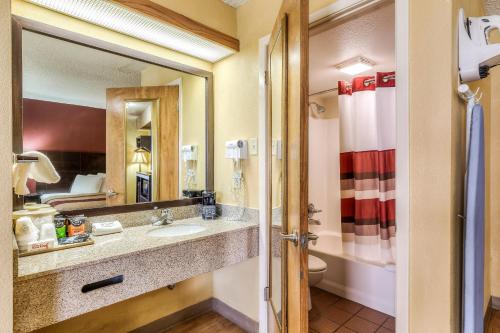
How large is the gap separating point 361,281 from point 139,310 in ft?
6.23

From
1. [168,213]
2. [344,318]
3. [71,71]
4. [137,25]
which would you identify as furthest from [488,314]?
[71,71]

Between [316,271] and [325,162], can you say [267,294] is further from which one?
[325,162]

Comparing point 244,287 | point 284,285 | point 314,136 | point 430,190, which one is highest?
point 314,136

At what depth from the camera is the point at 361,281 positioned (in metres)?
2.37

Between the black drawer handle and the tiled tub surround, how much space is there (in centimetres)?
2

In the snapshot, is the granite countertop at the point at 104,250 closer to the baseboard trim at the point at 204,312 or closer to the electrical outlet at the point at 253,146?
the electrical outlet at the point at 253,146

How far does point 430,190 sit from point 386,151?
4.55 feet

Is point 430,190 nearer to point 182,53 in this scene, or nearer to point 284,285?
point 284,285

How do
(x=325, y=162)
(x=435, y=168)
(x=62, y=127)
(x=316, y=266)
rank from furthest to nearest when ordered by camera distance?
(x=325, y=162), (x=316, y=266), (x=62, y=127), (x=435, y=168)

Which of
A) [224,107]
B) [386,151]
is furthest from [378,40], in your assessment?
[224,107]

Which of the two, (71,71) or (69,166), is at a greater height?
(71,71)

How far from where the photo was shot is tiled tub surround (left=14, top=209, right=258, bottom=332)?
3.44 feet

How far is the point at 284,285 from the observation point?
134cm

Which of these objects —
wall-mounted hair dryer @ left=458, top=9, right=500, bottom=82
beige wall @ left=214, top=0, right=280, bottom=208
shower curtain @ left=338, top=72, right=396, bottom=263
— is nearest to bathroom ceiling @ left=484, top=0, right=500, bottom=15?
shower curtain @ left=338, top=72, right=396, bottom=263
